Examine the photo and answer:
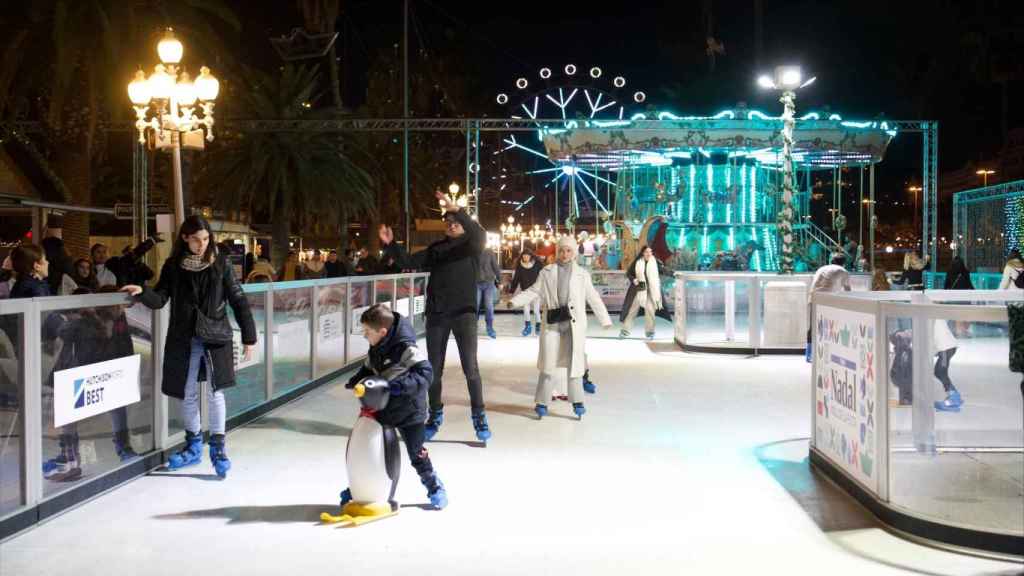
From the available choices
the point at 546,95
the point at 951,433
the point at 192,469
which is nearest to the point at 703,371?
the point at 951,433

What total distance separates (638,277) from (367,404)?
13647 mm

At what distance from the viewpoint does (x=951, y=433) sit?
7.79 m

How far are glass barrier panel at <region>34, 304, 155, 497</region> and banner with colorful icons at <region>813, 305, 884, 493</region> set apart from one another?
4694 mm

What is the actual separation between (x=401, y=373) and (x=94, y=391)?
82.0 inches

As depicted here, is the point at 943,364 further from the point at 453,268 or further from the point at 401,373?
the point at 401,373

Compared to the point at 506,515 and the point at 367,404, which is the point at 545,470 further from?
the point at 367,404

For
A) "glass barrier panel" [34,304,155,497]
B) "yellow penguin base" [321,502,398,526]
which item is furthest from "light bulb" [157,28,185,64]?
"yellow penguin base" [321,502,398,526]

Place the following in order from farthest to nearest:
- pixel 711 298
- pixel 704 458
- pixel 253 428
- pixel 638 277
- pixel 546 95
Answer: pixel 546 95
pixel 638 277
pixel 711 298
pixel 253 428
pixel 704 458

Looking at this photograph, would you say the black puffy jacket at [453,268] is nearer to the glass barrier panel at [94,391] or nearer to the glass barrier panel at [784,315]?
the glass barrier panel at [94,391]

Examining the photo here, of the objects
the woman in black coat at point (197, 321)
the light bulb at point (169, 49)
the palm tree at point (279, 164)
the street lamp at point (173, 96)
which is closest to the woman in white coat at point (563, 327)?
the woman in black coat at point (197, 321)

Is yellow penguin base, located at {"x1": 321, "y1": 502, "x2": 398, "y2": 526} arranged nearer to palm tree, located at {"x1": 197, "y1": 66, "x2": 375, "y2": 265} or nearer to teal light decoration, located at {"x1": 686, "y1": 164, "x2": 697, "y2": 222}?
teal light decoration, located at {"x1": 686, "y1": 164, "x2": 697, "y2": 222}

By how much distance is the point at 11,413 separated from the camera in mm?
5641

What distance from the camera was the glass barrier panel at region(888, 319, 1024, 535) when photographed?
19.2 ft

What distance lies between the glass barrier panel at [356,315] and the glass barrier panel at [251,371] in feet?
10.8
